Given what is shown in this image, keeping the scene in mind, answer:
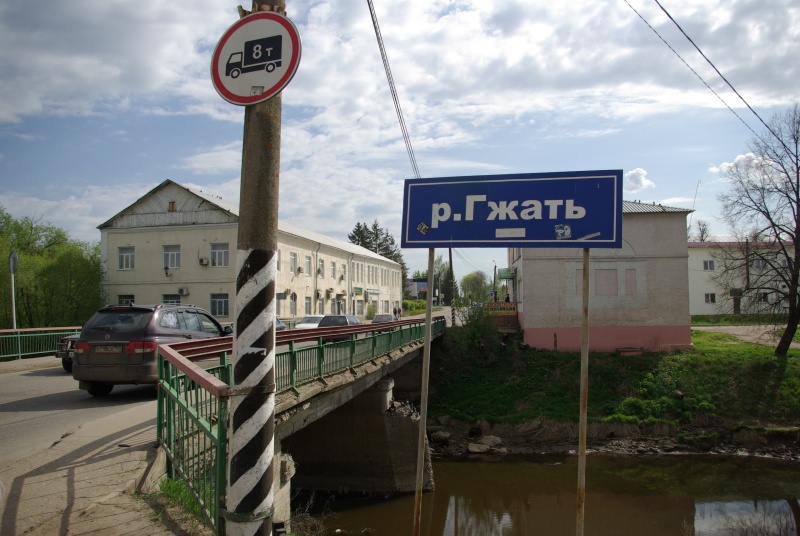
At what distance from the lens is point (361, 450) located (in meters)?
15.4

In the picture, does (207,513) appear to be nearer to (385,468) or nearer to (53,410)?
(53,410)

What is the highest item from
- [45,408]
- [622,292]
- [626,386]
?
[622,292]

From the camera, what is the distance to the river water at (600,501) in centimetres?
1357

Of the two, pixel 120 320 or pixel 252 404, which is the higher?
pixel 120 320

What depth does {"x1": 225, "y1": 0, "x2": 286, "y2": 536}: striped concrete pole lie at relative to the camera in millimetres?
3688

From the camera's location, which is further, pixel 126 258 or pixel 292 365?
pixel 126 258

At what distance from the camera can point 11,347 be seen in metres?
17.7

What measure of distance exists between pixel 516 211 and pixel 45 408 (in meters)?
8.65

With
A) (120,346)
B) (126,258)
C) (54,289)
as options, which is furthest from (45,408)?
(126,258)

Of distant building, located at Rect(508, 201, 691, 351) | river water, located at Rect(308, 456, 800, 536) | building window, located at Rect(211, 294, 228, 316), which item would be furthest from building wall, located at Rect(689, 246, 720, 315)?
building window, located at Rect(211, 294, 228, 316)

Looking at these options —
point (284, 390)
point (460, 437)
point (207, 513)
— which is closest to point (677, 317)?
point (460, 437)

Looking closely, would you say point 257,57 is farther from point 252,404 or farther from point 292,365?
point 292,365

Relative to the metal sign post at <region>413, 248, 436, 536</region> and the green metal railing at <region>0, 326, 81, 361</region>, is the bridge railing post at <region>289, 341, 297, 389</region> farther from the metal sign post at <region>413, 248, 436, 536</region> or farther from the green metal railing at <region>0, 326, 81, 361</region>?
the green metal railing at <region>0, 326, 81, 361</region>

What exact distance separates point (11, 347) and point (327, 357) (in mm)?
12980
